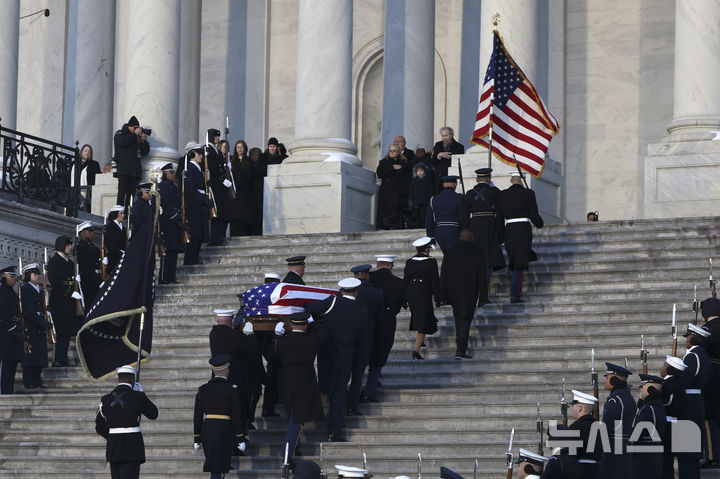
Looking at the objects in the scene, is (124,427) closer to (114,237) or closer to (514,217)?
(114,237)

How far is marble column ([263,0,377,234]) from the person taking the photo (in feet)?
85.0

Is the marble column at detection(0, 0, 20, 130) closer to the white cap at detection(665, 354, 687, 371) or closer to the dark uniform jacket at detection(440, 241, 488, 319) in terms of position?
the dark uniform jacket at detection(440, 241, 488, 319)

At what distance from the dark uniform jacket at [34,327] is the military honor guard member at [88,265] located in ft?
→ 3.42

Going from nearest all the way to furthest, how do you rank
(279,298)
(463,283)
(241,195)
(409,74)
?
1. (279,298)
2. (463,283)
3. (241,195)
4. (409,74)

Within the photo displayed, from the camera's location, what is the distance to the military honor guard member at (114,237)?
22125 millimetres

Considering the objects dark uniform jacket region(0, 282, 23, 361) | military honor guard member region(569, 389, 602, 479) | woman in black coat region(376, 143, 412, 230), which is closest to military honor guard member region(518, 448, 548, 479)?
military honor guard member region(569, 389, 602, 479)

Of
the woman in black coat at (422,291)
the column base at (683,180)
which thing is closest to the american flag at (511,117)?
the column base at (683,180)

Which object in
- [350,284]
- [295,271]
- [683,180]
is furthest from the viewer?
[683,180]

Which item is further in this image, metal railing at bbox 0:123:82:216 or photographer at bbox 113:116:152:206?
photographer at bbox 113:116:152:206

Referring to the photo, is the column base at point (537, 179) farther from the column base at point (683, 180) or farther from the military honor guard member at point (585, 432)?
the military honor guard member at point (585, 432)

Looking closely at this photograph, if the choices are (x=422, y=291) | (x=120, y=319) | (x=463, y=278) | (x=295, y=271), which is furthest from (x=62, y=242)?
(x=463, y=278)

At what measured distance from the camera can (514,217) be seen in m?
20.9

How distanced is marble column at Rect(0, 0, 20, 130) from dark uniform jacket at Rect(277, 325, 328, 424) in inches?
542

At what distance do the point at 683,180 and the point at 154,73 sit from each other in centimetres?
946
